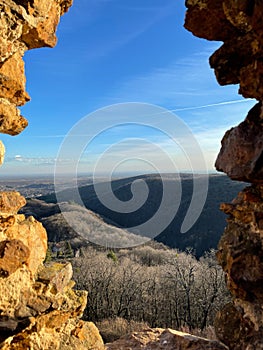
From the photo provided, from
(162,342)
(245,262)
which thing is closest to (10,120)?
(245,262)

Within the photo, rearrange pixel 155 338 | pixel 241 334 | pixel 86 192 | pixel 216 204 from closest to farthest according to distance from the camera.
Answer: pixel 241 334 → pixel 155 338 → pixel 216 204 → pixel 86 192

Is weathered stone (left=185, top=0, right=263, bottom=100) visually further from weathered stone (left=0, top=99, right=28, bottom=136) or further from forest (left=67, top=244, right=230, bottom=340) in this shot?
forest (left=67, top=244, right=230, bottom=340)

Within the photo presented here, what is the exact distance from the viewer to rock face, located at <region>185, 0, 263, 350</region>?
352 centimetres

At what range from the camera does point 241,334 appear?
13.5 feet

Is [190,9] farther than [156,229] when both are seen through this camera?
No

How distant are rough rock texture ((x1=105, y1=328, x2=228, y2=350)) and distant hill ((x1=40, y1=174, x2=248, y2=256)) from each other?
57.3m

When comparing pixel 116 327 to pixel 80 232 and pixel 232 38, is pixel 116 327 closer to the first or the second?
pixel 232 38

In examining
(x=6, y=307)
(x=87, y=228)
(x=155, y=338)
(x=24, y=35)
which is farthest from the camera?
(x=87, y=228)

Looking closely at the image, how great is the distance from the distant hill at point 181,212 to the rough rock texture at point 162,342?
57288 mm

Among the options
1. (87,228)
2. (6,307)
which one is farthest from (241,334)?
(87,228)

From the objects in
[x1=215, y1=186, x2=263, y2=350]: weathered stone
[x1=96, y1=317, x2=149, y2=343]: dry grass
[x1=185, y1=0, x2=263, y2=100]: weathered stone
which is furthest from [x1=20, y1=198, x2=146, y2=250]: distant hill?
[x1=185, y1=0, x2=263, y2=100]: weathered stone

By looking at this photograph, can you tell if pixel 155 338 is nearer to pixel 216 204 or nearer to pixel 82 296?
pixel 82 296

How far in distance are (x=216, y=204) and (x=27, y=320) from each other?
77.5 meters

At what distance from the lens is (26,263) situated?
12.8 feet
